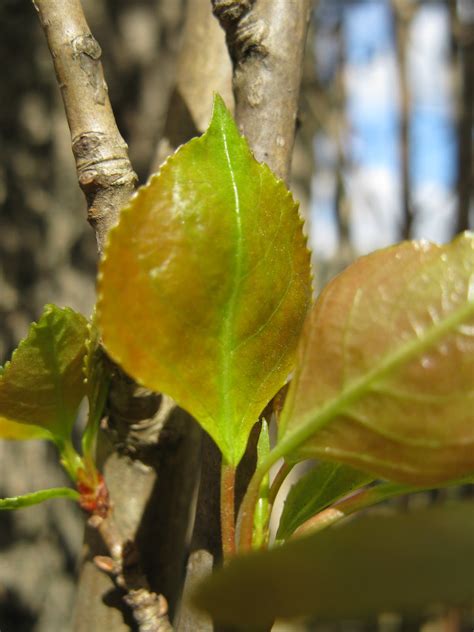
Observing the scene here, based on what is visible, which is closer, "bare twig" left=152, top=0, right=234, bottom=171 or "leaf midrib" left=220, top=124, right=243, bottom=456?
"leaf midrib" left=220, top=124, right=243, bottom=456

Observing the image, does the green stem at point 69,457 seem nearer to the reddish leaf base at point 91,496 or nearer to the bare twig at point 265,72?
the reddish leaf base at point 91,496

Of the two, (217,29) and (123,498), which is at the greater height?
(217,29)

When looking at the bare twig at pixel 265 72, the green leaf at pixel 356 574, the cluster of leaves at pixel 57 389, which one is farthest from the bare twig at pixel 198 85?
the green leaf at pixel 356 574

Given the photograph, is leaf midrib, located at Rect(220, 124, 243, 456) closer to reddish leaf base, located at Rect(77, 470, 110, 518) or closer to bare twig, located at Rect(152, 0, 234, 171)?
reddish leaf base, located at Rect(77, 470, 110, 518)

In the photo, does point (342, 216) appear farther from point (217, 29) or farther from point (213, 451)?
point (213, 451)

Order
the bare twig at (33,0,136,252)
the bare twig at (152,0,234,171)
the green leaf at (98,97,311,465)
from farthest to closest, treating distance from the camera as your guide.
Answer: the bare twig at (152,0,234,171) < the bare twig at (33,0,136,252) < the green leaf at (98,97,311,465)

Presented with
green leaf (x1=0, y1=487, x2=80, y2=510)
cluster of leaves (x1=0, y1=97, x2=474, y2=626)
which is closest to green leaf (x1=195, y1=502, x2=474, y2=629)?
cluster of leaves (x1=0, y1=97, x2=474, y2=626)

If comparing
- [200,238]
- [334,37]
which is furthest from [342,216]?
[200,238]
